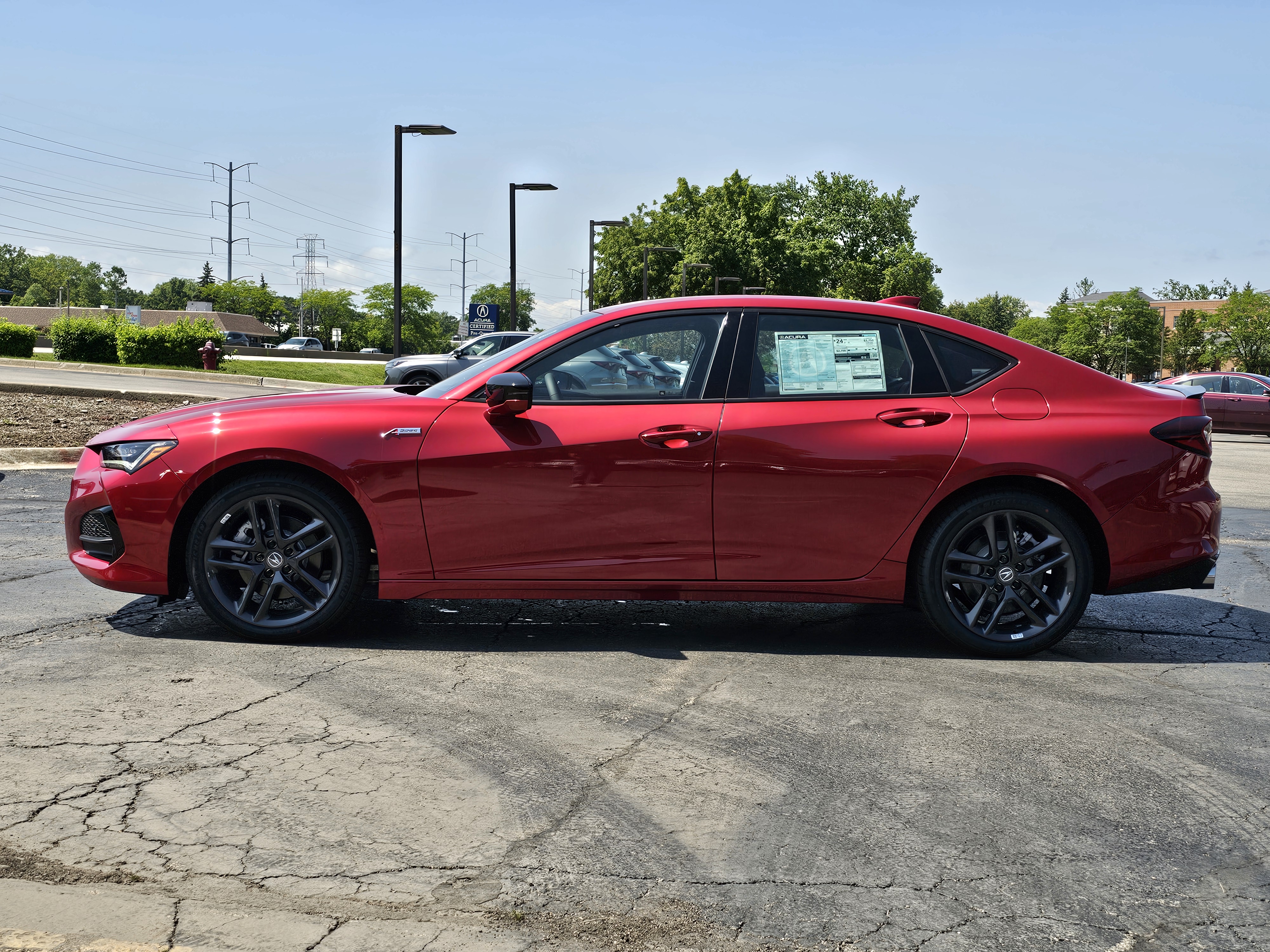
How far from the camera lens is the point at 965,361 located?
5184mm

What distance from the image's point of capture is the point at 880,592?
16.6 feet

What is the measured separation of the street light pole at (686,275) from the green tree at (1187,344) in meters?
69.3

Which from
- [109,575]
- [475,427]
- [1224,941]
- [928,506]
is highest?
[475,427]

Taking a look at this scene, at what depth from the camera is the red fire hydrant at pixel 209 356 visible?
3159 centimetres

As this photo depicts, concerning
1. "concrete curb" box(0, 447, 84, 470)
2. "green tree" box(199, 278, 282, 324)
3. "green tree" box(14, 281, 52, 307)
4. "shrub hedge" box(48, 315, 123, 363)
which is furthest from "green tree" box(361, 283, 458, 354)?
"concrete curb" box(0, 447, 84, 470)

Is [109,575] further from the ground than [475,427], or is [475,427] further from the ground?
[475,427]

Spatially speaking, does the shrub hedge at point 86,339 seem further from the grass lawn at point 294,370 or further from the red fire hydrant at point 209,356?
the red fire hydrant at point 209,356

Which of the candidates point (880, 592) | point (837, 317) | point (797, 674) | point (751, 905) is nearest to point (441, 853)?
point (751, 905)

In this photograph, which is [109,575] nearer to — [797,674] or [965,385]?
[797,674]

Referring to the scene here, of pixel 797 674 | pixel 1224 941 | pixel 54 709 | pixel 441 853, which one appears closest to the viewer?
pixel 1224 941

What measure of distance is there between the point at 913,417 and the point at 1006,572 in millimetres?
802

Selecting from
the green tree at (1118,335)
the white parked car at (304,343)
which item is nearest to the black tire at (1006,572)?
the white parked car at (304,343)

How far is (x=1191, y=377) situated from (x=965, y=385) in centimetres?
2371

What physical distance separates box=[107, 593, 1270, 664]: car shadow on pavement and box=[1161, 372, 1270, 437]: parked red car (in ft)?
74.6
